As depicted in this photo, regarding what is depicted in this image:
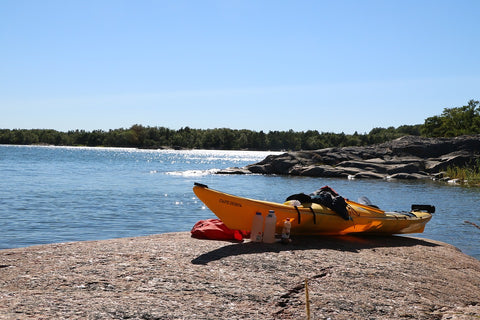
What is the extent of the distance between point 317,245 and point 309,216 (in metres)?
0.74

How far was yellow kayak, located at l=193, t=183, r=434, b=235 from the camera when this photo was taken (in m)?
8.73

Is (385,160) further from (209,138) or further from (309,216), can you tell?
(209,138)

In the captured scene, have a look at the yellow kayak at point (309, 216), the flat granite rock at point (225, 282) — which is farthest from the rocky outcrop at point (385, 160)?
the flat granite rock at point (225, 282)

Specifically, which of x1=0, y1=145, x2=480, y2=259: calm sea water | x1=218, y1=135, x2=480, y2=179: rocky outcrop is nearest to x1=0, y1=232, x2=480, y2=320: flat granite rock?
x1=0, y1=145, x2=480, y2=259: calm sea water

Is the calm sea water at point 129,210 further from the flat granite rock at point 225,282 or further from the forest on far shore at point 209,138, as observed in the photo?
the forest on far shore at point 209,138

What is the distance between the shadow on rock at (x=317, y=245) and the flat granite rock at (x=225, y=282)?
37 mm

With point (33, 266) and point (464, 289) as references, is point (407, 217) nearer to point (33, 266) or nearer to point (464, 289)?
point (464, 289)

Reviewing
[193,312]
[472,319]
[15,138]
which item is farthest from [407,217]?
[15,138]

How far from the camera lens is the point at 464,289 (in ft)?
22.5

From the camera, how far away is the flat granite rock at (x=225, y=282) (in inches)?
198

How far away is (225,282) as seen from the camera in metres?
5.98

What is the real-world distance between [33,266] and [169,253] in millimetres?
1931

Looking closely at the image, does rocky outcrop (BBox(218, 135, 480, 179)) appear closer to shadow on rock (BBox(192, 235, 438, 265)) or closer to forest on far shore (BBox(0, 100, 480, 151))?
shadow on rock (BBox(192, 235, 438, 265))

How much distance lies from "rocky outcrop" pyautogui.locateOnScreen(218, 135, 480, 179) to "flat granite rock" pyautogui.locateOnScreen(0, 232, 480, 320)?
37.8 metres
